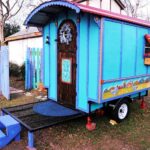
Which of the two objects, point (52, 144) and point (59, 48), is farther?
point (59, 48)

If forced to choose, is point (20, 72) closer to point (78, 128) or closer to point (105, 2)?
point (78, 128)

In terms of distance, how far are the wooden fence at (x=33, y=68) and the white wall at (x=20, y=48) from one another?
2442 millimetres

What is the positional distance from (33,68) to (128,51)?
506cm

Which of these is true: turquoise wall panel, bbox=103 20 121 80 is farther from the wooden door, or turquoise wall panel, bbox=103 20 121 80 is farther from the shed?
the shed

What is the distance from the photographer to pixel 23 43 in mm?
14227

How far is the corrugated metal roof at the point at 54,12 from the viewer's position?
4.74m

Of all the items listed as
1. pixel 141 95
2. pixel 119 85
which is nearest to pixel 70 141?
pixel 119 85

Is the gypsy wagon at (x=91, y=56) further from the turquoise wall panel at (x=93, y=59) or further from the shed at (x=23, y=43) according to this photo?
the shed at (x=23, y=43)

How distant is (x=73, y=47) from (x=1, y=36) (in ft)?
50.0

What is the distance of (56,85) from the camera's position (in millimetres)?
6262

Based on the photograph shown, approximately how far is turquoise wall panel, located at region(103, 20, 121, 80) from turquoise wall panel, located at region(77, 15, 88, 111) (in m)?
0.47

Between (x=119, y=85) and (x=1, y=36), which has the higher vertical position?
(x=1, y=36)

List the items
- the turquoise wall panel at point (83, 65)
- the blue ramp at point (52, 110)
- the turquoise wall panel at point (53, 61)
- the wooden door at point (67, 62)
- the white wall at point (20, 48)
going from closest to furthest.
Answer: the turquoise wall panel at point (83, 65) → the blue ramp at point (52, 110) → the wooden door at point (67, 62) → the turquoise wall panel at point (53, 61) → the white wall at point (20, 48)

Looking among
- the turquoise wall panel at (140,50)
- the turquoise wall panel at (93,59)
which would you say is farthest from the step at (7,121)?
the turquoise wall panel at (140,50)
